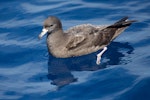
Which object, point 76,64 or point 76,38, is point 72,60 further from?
point 76,38

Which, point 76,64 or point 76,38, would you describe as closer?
point 76,64

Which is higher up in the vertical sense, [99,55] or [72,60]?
[99,55]

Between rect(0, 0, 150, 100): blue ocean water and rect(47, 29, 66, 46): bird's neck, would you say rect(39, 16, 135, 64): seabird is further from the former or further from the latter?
rect(0, 0, 150, 100): blue ocean water

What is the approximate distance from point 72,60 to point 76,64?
0.71 feet

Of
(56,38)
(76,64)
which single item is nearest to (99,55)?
(76,64)

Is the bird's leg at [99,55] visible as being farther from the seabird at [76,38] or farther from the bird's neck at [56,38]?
the bird's neck at [56,38]

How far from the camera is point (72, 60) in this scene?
9750 mm

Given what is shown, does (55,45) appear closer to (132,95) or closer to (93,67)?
(93,67)

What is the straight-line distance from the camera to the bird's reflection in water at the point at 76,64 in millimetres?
8922

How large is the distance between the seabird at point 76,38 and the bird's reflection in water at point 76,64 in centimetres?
13

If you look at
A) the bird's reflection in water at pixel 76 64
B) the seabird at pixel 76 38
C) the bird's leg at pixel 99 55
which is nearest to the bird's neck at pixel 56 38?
the seabird at pixel 76 38

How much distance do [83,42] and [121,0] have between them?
3.35 meters

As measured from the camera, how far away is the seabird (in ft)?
31.5

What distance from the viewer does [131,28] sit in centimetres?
1096
